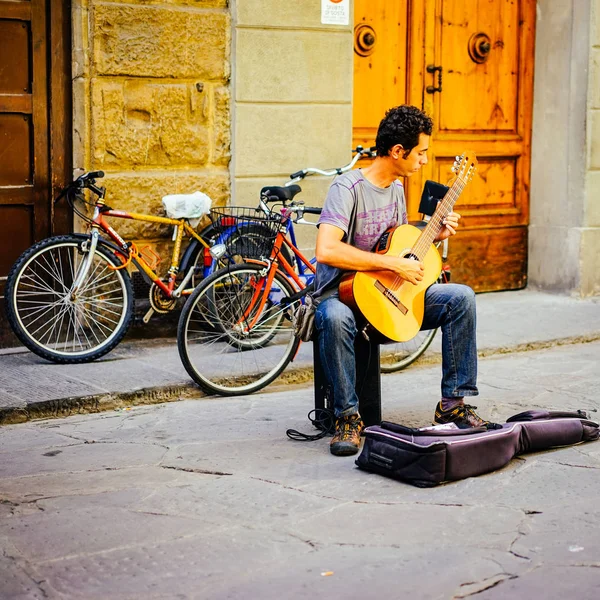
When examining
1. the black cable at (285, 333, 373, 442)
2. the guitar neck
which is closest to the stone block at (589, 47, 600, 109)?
the guitar neck

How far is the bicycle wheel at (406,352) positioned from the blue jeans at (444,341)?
5.61 ft

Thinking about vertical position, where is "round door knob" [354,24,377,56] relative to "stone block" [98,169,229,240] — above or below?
above

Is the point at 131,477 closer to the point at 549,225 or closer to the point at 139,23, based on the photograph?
the point at 139,23

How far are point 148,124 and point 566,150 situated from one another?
3.89m

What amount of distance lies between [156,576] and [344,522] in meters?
0.82

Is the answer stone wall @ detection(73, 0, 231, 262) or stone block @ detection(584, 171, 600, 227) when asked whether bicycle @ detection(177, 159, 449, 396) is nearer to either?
stone wall @ detection(73, 0, 231, 262)

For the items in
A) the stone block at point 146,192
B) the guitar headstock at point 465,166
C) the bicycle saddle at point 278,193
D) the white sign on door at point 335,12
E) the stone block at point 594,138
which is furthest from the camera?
the stone block at point 594,138

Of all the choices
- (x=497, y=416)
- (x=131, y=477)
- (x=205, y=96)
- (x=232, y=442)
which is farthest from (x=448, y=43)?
(x=131, y=477)

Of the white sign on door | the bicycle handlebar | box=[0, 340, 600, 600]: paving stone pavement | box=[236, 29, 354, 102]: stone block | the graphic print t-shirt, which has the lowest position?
box=[0, 340, 600, 600]: paving stone pavement

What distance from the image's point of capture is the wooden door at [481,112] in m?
9.30

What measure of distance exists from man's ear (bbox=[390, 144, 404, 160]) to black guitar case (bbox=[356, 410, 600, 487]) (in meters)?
1.32

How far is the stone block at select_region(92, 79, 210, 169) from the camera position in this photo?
291 inches

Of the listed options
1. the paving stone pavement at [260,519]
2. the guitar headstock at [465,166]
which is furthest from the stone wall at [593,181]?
the guitar headstock at [465,166]

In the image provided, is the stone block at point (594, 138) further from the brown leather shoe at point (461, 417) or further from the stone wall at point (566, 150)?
the brown leather shoe at point (461, 417)
